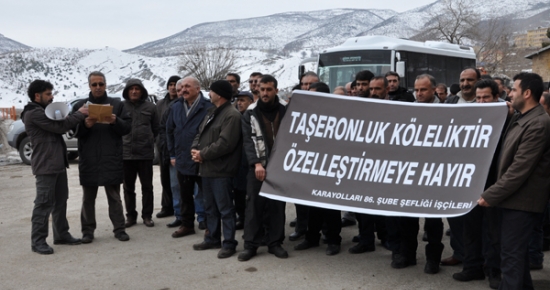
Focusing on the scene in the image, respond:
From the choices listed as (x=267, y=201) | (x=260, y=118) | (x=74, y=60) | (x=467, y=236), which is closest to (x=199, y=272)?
(x=267, y=201)

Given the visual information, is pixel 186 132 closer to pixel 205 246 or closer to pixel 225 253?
pixel 205 246

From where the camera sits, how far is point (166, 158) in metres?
8.21

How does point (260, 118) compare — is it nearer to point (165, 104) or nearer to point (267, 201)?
point (267, 201)

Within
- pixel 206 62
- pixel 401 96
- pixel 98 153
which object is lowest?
pixel 98 153

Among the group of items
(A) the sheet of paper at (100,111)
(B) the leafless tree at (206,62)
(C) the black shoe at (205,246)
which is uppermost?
(B) the leafless tree at (206,62)

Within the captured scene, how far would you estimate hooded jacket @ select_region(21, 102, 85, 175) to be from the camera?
21.3 feet

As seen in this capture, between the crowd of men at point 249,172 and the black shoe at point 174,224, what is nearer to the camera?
the crowd of men at point 249,172

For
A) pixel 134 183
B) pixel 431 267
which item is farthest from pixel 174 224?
pixel 431 267

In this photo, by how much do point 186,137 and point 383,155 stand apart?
2.86m

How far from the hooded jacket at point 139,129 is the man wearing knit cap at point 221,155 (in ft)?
5.43

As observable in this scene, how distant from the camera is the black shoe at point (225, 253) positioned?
6242 mm

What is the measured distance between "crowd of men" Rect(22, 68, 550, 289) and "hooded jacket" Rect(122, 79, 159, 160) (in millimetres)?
16

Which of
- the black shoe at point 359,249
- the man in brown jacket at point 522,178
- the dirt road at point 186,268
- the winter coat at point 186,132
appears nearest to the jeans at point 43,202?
the dirt road at point 186,268

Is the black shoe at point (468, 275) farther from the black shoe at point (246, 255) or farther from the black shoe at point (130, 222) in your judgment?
the black shoe at point (130, 222)
